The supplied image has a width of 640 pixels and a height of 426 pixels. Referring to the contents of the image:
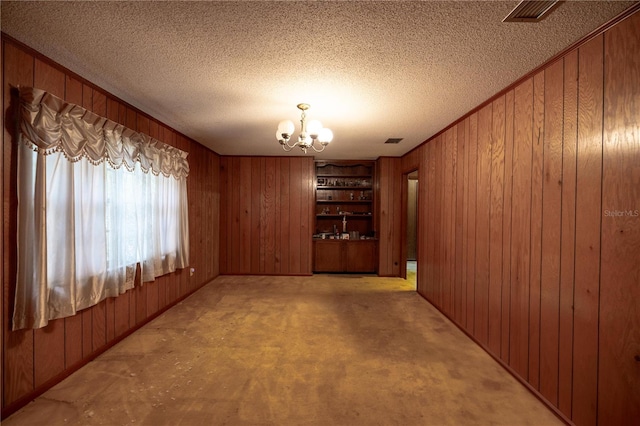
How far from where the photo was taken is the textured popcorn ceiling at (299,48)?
153 centimetres

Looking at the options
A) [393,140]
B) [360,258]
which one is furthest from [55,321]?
[360,258]

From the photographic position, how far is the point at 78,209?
2.23 metres

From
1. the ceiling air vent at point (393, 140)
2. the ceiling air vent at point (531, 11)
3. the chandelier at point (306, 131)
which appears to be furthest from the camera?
the ceiling air vent at point (393, 140)

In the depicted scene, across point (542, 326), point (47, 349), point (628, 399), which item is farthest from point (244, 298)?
point (628, 399)

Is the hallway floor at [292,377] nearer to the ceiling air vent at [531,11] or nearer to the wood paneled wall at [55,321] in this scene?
the wood paneled wall at [55,321]

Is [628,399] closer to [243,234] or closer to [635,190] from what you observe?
[635,190]

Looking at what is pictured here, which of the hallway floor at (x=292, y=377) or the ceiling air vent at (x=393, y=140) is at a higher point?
the ceiling air vent at (x=393, y=140)

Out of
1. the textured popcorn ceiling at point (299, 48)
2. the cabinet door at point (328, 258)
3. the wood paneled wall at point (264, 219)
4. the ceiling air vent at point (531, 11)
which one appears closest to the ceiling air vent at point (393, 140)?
the textured popcorn ceiling at point (299, 48)

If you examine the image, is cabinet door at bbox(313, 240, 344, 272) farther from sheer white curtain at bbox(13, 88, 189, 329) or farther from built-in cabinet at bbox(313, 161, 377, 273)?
sheer white curtain at bbox(13, 88, 189, 329)

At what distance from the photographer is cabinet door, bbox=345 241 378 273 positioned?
6.03 metres

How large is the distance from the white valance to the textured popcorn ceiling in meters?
0.33

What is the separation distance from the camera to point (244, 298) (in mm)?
4297

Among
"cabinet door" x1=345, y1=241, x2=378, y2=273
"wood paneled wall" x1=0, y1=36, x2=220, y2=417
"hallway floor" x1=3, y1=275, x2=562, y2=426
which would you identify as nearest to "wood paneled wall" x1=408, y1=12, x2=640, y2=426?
"hallway floor" x1=3, y1=275, x2=562, y2=426

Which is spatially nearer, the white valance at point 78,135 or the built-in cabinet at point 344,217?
the white valance at point 78,135
